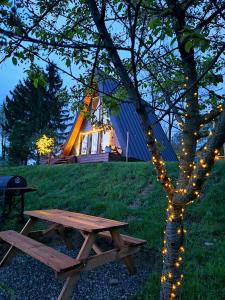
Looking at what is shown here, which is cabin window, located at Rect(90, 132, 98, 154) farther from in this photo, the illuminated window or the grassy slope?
the grassy slope

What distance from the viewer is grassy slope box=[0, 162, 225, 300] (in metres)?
4.20

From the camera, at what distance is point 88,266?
12.7 ft

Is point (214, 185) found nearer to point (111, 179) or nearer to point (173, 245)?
point (111, 179)

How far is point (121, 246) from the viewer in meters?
4.44

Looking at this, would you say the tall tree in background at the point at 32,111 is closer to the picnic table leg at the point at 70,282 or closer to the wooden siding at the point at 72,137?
the wooden siding at the point at 72,137

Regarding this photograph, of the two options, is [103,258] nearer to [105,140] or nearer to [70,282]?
[70,282]

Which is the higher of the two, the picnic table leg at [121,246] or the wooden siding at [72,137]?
the wooden siding at [72,137]

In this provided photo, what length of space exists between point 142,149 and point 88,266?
13707mm

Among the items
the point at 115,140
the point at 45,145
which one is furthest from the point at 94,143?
the point at 45,145

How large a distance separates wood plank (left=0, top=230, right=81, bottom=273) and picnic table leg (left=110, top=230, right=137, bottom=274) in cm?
91

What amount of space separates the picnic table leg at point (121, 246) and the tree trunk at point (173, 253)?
134 centimetres

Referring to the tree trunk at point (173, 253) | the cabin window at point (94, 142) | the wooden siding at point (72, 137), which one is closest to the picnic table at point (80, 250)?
the tree trunk at point (173, 253)

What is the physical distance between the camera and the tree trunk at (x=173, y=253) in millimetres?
3098

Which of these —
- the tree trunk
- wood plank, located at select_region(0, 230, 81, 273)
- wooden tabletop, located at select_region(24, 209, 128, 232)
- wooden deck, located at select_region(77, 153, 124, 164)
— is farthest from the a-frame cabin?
the tree trunk
